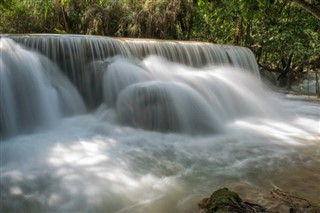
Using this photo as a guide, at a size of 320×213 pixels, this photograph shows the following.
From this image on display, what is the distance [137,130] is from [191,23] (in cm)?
1233

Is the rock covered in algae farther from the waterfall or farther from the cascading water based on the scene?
the waterfall

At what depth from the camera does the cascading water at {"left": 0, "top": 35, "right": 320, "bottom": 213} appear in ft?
14.7

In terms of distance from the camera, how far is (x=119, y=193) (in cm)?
441

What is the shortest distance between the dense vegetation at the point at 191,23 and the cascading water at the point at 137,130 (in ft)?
11.9

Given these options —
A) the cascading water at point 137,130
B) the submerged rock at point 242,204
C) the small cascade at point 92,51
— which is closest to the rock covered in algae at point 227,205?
the submerged rock at point 242,204

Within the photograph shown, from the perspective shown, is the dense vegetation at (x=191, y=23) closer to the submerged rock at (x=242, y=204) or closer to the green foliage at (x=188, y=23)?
the green foliage at (x=188, y=23)

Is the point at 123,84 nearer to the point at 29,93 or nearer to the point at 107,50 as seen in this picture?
the point at 107,50

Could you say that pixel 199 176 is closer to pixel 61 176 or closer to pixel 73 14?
pixel 61 176

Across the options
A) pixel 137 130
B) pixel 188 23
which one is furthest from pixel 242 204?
pixel 188 23

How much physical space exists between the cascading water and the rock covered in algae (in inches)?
13.8

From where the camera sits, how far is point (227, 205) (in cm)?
347

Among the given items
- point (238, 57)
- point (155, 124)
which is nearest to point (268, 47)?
point (238, 57)

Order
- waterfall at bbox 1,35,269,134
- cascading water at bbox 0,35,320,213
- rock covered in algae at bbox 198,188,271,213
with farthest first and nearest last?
waterfall at bbox 1,35,269,134, cascading water at bbox 0,35,320,213, rock covered in algae at bbox 198,188,271,213

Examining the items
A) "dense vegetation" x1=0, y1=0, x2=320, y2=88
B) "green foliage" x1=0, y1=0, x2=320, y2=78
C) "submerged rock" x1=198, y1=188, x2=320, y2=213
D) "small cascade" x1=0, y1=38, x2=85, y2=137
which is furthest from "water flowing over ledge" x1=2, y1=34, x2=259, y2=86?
"submerged rock" x1=198, y1=188, x2=320, y2=213
